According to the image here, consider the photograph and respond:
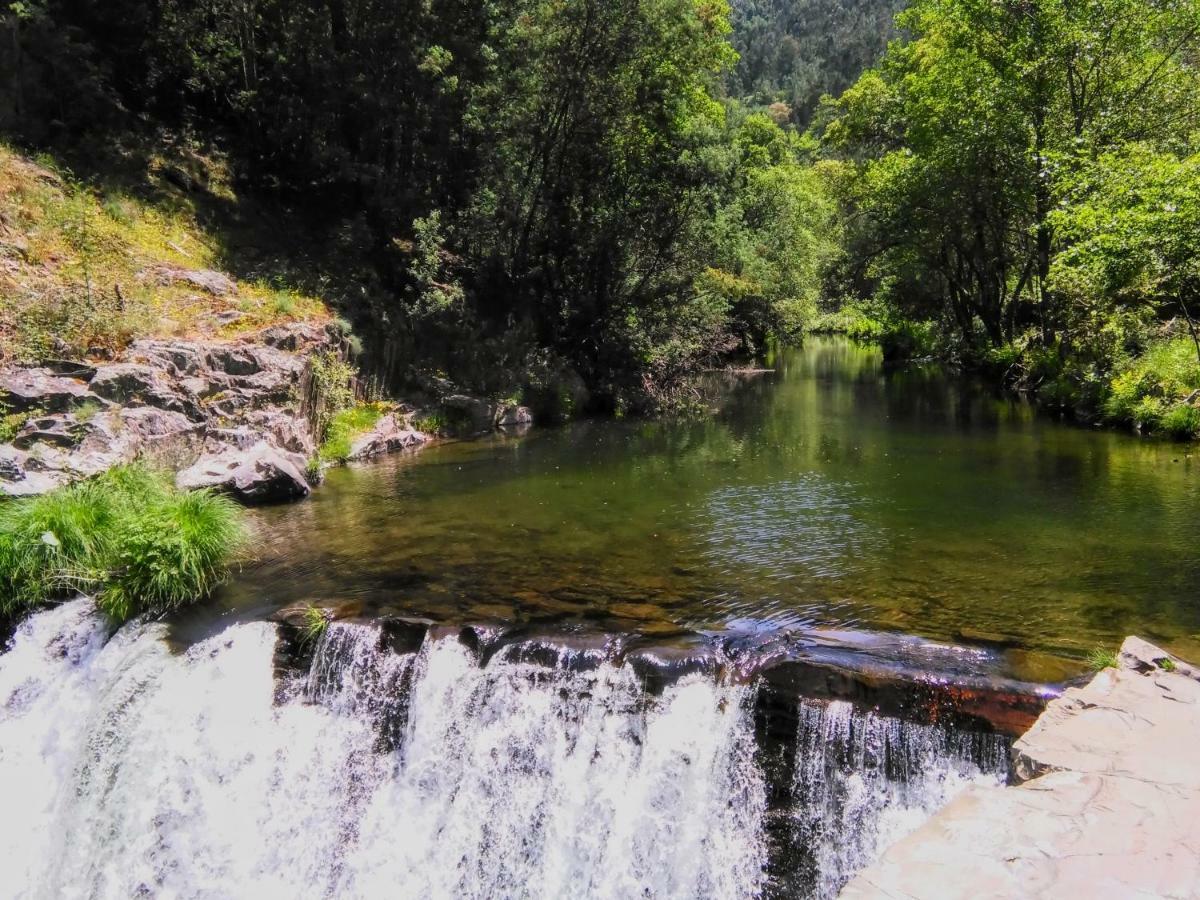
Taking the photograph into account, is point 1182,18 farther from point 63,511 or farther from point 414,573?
point 63,511

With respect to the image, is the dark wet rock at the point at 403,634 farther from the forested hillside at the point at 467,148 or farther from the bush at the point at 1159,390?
the bush at the point at 1159,390

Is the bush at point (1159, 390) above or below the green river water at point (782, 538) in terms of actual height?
above

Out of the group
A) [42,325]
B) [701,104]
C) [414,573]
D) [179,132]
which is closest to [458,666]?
[414,573]

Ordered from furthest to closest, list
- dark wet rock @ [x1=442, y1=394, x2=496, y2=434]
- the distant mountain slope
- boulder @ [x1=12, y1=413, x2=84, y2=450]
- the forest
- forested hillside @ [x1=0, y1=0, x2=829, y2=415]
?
the distant mountain slope → forested hillside @ [x1=0, y1=0, x2=829, y2=415] → dark wet rock @ [x1=442, y1=394, x2=496, y2=434] → the forest → boulder @ [x1=12, y1=413, x2=84, y2=450]

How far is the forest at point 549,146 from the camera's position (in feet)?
60.9

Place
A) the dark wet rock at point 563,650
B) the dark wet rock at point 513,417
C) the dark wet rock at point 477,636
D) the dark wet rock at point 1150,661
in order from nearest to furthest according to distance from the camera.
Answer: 1. the dark wet rock at point 1150,661
2. the dark wet rock at point 563,650
3. the dark wet rock at point 477,636
4. the dark wet rock at point 513,417

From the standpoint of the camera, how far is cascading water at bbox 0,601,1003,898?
20.0 feet

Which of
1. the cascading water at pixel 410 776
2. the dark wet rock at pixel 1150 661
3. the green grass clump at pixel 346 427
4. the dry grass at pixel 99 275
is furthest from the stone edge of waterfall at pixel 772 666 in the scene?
the green grass clump at pixel 346 427

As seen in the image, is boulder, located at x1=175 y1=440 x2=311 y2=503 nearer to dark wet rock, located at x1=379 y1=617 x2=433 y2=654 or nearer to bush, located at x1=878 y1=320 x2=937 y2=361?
dark wet rock, located at x1=379 y1=617 x2=433 y2=654

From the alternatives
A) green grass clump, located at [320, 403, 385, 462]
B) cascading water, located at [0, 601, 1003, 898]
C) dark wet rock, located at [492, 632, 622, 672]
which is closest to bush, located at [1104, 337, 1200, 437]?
cascading water, located at [0, 601, 1003, 898]

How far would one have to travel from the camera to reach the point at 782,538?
1038cm

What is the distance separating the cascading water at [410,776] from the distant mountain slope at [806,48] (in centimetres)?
11629

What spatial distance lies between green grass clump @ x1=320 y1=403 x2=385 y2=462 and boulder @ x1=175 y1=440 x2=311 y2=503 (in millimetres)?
2426

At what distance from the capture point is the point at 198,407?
13188 mm
